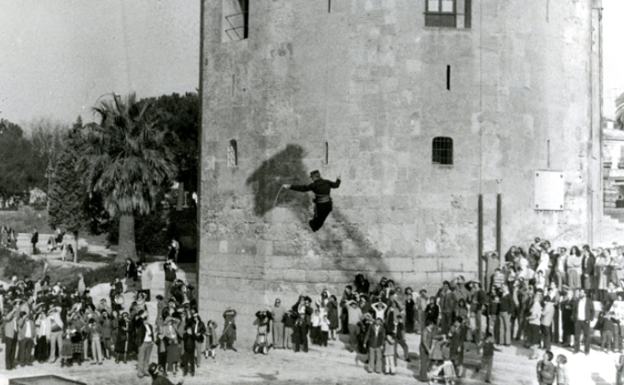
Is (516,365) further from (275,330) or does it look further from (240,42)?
(240,42)

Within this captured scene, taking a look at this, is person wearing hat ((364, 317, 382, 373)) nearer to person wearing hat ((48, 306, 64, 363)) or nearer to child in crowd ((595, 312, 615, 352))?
child in crowd ((595, 312, 615, 352))

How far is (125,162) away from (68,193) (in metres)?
10.5

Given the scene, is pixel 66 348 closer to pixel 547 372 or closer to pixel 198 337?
pixel 198 337

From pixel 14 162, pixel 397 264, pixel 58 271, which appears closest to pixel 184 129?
pixel 58 271

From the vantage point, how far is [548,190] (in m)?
24.9

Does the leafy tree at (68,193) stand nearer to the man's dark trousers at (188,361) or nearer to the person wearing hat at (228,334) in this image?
the person wearing hat at (228,334)

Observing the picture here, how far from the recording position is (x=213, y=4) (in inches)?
1023

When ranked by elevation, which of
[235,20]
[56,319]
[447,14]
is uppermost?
[235,20]

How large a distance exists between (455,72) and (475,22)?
178 centimetres

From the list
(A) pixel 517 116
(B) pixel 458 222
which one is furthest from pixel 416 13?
(B) pixel 458 222

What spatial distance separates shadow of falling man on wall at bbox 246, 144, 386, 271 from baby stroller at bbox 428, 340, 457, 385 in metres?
6.62

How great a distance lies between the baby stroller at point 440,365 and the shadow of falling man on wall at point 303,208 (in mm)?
6623

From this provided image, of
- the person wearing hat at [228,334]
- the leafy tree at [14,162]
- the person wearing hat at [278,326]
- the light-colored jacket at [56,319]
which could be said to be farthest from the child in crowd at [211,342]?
the leafy tree at [14,162]

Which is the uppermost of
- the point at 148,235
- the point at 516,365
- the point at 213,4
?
the point at 213,4
